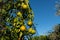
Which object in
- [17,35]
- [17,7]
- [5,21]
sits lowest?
[17,35]

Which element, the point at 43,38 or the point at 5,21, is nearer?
the point at 5,21

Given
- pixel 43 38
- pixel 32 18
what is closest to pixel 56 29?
pixel 43 38

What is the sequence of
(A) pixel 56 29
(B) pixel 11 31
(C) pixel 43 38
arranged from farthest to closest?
(C) pixel 43 38 < (A) pixel 56 29 < (B) pixel 11 31

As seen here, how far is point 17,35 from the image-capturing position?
6.38 metres

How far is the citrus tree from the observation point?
623 centimetres

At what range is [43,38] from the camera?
37.4 m

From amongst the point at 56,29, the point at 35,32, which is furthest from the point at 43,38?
the point at 35,32

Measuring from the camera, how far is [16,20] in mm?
6273

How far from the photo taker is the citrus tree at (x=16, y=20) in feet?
20.4

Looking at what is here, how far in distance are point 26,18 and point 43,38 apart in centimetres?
3118

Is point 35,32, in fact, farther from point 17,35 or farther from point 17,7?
point 17,7

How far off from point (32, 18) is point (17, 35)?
77 centimetres

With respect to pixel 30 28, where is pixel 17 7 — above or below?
above

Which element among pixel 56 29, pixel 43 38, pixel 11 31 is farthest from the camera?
pixel 43 38
